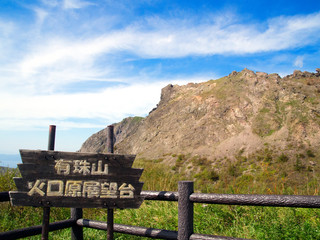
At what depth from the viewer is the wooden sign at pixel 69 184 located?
10.3 ft

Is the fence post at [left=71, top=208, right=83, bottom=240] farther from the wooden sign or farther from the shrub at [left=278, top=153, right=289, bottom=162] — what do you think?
the shrub at [left=278, top=153, right=289, bottom=162]

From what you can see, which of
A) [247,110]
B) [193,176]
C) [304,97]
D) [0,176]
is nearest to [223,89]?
[247,110]

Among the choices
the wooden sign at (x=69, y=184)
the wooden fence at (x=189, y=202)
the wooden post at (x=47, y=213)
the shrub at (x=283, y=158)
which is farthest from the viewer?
the shrub at (x=283, y=158)

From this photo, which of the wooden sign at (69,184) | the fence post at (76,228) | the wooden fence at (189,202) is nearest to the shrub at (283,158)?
the fence post at (76,228)

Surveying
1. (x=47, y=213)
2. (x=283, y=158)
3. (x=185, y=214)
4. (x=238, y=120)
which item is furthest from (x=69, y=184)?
(x=238, y=120)

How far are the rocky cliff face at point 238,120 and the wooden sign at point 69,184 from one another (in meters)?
42.0

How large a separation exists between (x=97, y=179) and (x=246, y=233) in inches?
94.0

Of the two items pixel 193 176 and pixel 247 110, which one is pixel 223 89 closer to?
pixel 247 110

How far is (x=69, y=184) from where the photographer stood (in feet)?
10.4

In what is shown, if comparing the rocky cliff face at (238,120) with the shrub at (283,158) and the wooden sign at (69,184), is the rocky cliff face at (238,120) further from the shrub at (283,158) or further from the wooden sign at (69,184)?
the wooden sign at (69,184)

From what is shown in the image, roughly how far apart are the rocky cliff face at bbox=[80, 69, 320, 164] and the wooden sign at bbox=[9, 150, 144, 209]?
42044 mm

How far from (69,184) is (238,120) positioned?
48.7 metres

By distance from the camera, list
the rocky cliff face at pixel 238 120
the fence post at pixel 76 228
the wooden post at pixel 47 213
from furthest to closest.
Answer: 1. the rocky cliff face at pixel 238 120
2. the fence post at pixel 76 228
3. the wooden post at pixel 47 213

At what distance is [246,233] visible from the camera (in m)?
4.22
